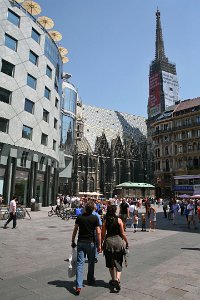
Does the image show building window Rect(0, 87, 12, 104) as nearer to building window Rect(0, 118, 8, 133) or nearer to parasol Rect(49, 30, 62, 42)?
building window Rect(0, 118, 8, 133)

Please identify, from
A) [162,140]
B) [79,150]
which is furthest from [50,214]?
→ [79,150]

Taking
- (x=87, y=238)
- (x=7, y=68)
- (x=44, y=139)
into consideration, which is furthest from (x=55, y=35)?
(x=87, y=238)

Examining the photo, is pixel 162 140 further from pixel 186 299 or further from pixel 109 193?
pixel 186 299

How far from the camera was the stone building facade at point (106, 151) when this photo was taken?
294ft

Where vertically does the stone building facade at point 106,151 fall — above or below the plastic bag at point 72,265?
above

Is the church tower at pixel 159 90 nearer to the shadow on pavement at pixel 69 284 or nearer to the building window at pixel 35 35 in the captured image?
the building window at pixel 35 35

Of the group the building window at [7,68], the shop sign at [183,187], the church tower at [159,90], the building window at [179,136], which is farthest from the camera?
the church tower at [159,90]

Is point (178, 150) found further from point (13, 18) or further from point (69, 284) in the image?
point (69, 284)

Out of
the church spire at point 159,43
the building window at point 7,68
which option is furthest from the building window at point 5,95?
the church spire at point 159,43

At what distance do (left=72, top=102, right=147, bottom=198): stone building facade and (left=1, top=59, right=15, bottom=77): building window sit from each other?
57.3 m

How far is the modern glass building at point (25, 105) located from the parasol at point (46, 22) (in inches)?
88.9

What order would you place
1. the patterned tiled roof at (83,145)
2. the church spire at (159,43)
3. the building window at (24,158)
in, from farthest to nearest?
the church spire at (159,43), the patterned tiled roof at (83,145), the building window at (24,158)

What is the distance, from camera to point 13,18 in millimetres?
30516

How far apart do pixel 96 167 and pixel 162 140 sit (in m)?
34.0
